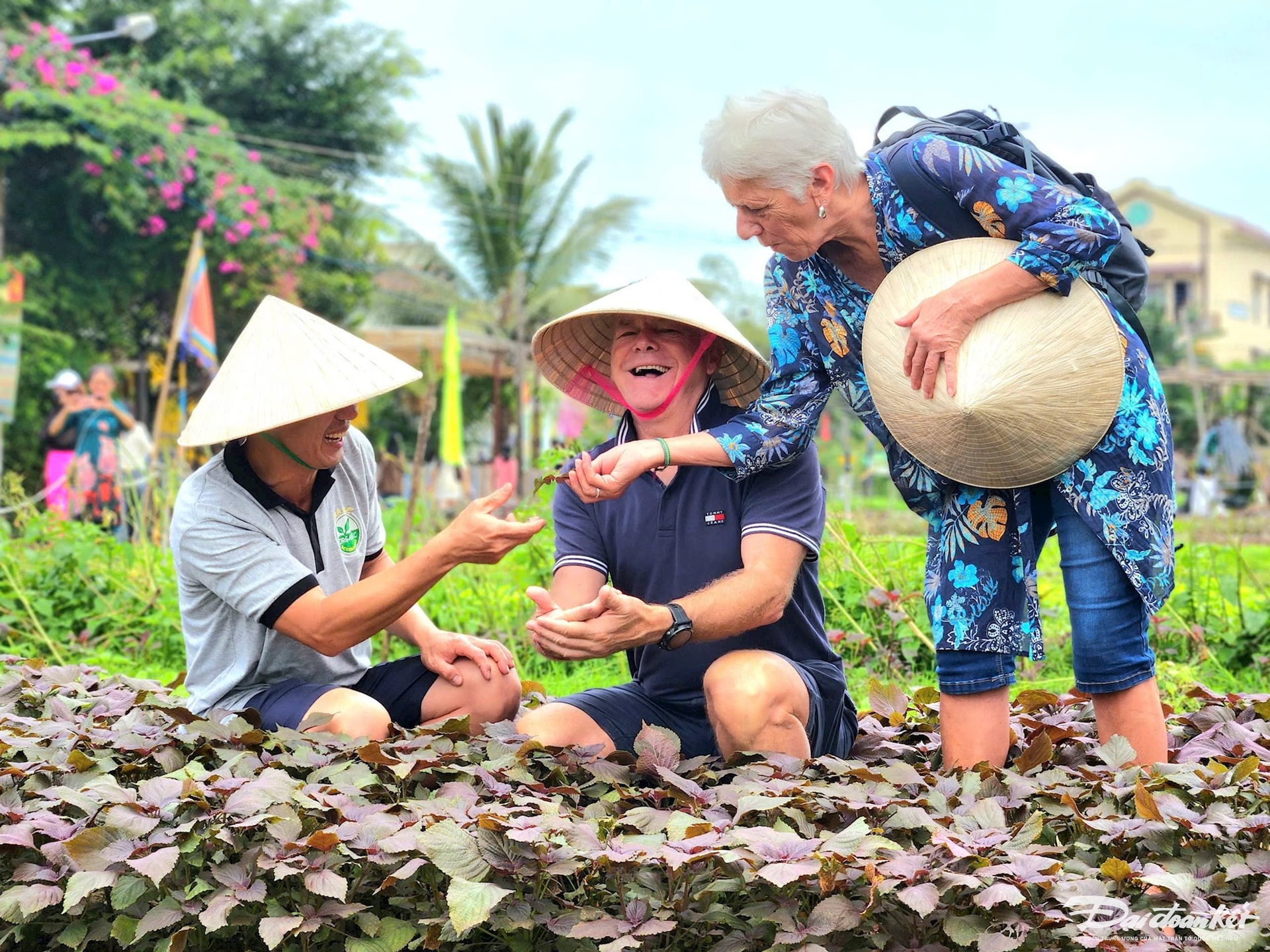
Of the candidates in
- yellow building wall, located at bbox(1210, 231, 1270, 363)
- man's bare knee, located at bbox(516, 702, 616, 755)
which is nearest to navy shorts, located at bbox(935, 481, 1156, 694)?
man's bare knee, located at bbox(516, 702, 616, 755)

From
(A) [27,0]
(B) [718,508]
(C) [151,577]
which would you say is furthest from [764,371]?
(A) [27,0]

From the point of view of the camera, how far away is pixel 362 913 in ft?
7.17

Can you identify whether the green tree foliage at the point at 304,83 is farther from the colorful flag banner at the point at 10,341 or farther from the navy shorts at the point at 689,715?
the navy shorts at the point at 689,715

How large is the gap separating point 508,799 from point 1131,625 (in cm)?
137

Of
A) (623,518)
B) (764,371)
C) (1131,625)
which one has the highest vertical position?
(764,371)

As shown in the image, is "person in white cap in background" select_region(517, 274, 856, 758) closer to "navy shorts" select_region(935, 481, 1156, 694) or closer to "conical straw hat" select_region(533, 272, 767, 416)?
"conical straw hat" select_region(533, 272, 767, 416)

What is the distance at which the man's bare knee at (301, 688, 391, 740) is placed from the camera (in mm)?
3016

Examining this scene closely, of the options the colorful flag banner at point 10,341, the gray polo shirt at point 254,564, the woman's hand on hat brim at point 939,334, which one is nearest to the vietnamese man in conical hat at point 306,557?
the gray polo shirt at point 254,564

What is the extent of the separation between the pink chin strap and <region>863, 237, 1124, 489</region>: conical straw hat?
0.53m

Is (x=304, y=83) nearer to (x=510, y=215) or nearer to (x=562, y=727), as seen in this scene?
(x=510, y=215)

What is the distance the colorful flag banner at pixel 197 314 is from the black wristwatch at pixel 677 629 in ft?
23.2

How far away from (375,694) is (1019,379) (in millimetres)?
1817

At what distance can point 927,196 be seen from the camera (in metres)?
2.74

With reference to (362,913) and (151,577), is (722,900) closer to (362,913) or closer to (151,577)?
(362,913)
